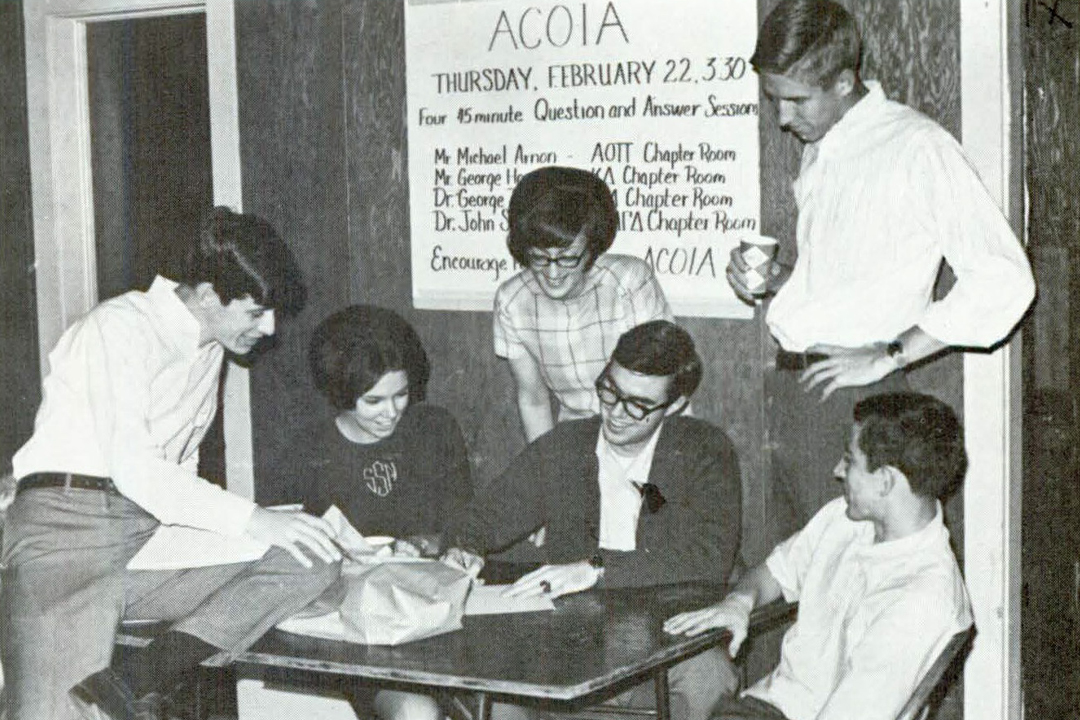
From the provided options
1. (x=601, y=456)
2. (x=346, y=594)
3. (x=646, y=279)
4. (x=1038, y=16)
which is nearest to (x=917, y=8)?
(x=1038, y=16)

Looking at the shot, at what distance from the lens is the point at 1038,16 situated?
3.64 meters

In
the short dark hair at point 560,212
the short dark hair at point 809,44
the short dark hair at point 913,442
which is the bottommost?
the short dark hair at point 913,442

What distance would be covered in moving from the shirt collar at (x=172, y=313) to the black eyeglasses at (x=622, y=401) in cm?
113

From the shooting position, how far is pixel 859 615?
3104 mm

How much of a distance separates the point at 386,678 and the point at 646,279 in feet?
5.23

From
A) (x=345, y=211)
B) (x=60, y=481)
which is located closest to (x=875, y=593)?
(x=60, y=481)

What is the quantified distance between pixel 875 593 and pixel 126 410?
1.97m

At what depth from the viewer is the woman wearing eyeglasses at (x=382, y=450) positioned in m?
4.03

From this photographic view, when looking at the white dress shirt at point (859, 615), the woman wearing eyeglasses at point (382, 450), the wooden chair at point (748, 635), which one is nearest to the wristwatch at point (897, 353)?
the white dress shirt at point (859, 615)

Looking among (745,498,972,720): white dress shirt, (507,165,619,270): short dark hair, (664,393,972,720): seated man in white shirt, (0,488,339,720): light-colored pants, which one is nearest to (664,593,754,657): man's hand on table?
(664,393,972,720): seated man in white shirt

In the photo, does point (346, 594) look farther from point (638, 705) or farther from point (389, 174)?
point (389, 174)

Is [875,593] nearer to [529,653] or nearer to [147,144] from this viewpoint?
[529,653]

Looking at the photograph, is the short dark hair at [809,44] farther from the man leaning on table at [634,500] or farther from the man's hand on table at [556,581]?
the man's hand on table at [556,581]

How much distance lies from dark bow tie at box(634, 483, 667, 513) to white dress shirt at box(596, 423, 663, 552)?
0.02 m
